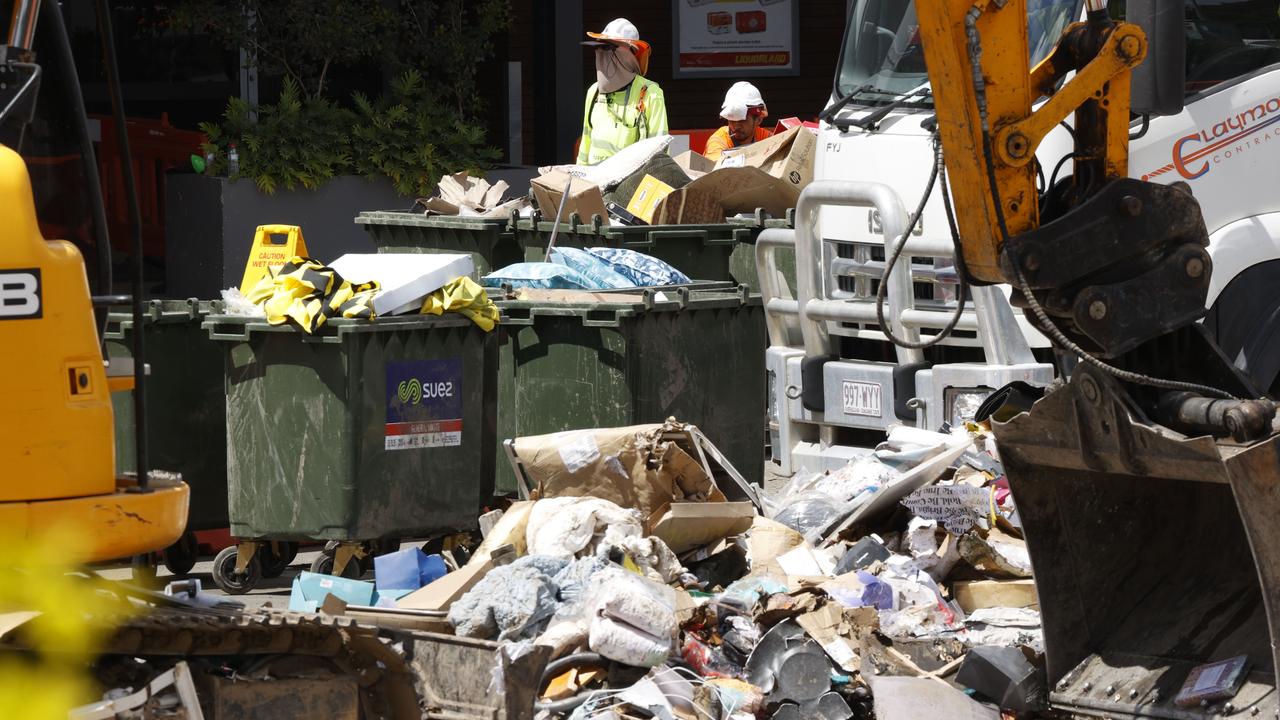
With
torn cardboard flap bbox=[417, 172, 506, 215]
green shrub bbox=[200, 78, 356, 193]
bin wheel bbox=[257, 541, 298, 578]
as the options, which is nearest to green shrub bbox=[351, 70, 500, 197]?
green shrub bbox=[200, 78, 356, 193]

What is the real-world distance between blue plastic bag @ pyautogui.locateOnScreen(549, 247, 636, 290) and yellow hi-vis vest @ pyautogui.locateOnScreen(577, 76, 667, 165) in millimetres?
2849

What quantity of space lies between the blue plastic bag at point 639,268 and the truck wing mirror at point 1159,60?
3.87 metres

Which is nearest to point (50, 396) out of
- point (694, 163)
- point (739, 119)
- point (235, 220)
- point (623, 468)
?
point (623, 468)

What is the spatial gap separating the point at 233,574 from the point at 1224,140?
461cm

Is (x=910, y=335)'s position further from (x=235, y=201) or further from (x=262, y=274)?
(x=235, y=201)

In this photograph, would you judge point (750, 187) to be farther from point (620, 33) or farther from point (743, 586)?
point (743, 586)

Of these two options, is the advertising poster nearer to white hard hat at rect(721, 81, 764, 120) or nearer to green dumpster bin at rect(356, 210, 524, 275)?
white hard hat at rect(721, 81, 764, 120)

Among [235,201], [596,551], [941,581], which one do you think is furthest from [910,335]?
[235,201]

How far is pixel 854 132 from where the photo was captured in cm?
855

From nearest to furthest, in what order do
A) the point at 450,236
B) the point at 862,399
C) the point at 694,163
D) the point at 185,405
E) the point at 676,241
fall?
1. the point at 862,399
2. the point at 185,405
3. the point at 676,241
4. the point at 450,236
5. the point at 694,163

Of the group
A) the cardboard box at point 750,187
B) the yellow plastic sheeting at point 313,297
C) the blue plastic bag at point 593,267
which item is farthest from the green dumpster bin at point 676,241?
the yellow plastic sheeting at point 313,297

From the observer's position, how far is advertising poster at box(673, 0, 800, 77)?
18734mm

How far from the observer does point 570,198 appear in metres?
10.9

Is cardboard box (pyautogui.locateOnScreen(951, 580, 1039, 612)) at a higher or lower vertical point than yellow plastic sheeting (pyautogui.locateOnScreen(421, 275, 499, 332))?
lower
